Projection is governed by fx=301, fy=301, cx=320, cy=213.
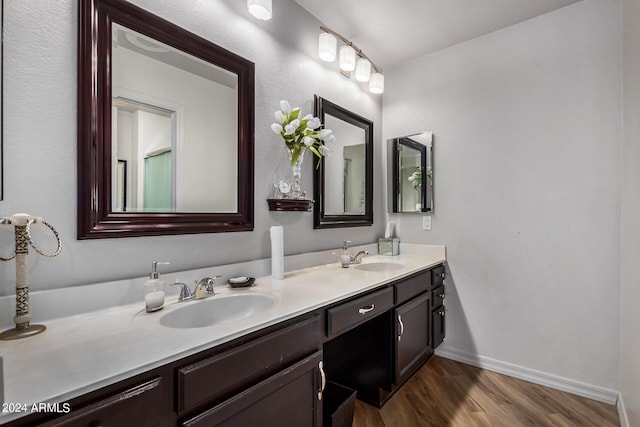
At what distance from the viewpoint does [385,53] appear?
2506mm

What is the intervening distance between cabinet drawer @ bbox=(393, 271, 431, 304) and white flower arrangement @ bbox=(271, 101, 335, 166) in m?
0.97

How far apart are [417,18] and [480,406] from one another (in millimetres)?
2506

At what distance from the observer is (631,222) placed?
58.5 inches

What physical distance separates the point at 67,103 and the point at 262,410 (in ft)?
4.01

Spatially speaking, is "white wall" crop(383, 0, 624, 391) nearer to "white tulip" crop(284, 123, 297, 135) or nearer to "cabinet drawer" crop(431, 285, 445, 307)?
"cabinet drawer" crop(431, 285, 445, 307)

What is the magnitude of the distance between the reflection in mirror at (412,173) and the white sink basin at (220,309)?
Result: 172cm

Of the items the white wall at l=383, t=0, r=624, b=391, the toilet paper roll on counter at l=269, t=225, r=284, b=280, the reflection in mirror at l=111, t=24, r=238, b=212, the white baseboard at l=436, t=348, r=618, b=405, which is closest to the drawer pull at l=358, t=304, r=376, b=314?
the toilet paper roll on counter at l=269, t=225, r=284, b=280

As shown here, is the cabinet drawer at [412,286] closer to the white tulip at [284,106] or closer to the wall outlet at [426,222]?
the wall outlet at [426,222]

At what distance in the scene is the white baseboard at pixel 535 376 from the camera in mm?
1842

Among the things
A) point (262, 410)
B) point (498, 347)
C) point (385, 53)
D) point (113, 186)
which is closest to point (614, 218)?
point (498, 347)

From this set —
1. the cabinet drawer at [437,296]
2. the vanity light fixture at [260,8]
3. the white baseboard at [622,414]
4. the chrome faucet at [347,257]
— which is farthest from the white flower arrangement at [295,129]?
the white baseboard at [622,414]

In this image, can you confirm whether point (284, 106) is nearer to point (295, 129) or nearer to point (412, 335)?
point (295, 129)

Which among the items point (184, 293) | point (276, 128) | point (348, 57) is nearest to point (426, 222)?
point (348, 57)

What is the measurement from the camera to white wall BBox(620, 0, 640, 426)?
134 centimetres
